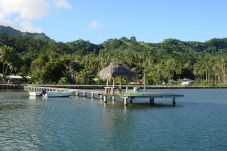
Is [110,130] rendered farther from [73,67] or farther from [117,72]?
[73,67]

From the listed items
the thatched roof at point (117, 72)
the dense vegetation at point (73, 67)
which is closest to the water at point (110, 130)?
the thatched roof at point (117, 72)

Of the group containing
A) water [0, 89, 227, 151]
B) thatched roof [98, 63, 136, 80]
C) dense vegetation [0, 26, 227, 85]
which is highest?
dense vegetation [0, 26, 227, 85]

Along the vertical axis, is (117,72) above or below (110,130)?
above

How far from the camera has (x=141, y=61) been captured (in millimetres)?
167500

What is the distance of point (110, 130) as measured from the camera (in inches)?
1389

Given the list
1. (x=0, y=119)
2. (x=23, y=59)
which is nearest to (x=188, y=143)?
(x=0, y=119)

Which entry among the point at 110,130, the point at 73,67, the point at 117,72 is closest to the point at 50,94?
the point at 117,72

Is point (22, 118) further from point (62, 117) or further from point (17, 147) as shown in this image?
point (17, 147)

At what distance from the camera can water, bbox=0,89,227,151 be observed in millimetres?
29031

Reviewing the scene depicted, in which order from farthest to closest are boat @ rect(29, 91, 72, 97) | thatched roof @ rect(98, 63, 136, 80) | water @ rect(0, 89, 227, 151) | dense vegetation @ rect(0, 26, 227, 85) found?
dense vegetation @ rect(0, 26, 227, 85) < boat @ rect(29, 91, 72, 97) < thatched roof @ rect(98, 63, 136, 80) < water @ rect(0, 89, 227, 151)

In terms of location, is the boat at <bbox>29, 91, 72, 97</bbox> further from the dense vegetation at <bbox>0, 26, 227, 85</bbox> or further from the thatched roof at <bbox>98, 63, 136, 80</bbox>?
the dense vegetation at <bbox>0, 26, 227, 85</bbox>

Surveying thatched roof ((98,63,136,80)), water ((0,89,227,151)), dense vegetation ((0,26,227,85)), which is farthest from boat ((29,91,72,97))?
dense vegetation ((0,26,227,85))

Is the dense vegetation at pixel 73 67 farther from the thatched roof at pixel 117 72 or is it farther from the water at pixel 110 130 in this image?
the water at pixel 110 130

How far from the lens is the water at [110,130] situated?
29031 millimetres
